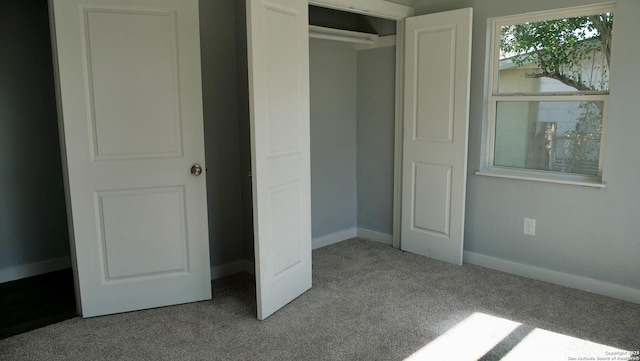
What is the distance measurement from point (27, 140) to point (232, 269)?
191 centimetres

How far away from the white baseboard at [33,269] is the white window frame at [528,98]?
3.55 meters

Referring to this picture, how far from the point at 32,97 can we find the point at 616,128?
4305 mm

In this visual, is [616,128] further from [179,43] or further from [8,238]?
[8,238]

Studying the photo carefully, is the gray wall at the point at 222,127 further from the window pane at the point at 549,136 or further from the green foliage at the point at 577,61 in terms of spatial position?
the green foliage at the point at 577,61

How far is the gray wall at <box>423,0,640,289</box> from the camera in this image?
3.09 metres

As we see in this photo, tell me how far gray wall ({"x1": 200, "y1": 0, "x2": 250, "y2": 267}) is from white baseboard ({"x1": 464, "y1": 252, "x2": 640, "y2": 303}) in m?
1.97

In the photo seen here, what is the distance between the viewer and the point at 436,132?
3.96 meters

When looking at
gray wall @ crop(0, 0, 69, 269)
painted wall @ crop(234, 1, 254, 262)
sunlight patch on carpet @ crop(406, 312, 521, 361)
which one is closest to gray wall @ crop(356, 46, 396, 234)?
painted wall @ crop(234, 1, 254, 262)

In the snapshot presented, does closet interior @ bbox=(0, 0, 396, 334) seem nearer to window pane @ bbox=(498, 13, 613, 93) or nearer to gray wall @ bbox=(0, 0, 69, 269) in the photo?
gray wall @ bbox=(0, 0, 69, 269)

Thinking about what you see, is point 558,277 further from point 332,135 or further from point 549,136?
point 332,135

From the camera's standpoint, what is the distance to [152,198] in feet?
10.0

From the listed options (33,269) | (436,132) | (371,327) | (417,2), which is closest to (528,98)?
(436,132)

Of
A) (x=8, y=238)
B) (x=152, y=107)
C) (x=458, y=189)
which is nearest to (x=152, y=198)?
(x=152, y=107)

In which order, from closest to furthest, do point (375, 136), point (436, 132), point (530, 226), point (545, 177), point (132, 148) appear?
point (132, 148), point (545, 177), point (530, 226), point (436, 132), point (375, 136)
